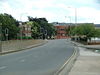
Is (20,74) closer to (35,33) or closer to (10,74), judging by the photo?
(10,74)

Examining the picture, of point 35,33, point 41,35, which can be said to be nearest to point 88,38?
point 35,33

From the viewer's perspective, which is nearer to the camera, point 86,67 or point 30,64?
point 86,67

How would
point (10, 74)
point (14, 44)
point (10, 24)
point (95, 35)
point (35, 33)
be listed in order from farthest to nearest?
1. point (35, 33)
2. point (10, 24)
3. point (95, 35)
4. point (14, 44)
5. point (10, 74)

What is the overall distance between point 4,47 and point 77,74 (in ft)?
109

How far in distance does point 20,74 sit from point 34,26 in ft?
528

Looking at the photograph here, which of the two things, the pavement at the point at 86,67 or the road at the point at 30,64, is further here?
the road at the point at 30,64

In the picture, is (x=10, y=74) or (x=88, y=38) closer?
(x=10, y=74)

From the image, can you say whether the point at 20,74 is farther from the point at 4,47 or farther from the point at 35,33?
the point at 35,33

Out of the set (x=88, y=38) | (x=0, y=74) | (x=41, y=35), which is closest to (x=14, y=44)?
(x=0, y=74)

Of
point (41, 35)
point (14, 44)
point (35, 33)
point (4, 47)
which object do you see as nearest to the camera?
point (4, 47)

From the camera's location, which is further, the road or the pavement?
the road

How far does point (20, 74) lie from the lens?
A: 1606 cm

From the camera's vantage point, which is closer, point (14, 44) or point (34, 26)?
point (14, 44)

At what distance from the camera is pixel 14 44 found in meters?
56.2
